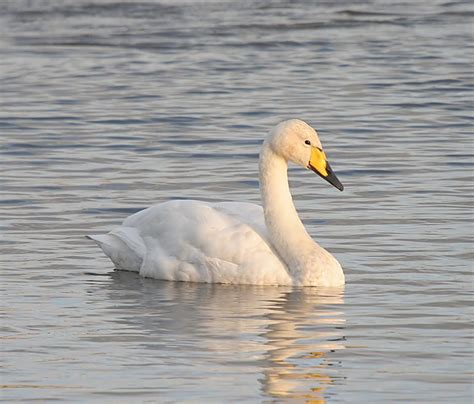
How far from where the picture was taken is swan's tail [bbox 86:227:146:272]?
11211 mm

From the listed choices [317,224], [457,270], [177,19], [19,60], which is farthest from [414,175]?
[177,19]

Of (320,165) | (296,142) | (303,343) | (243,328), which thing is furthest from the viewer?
(320,165)

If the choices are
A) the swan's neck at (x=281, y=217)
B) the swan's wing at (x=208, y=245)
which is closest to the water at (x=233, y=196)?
the swan's wing at (x=208, y=245)

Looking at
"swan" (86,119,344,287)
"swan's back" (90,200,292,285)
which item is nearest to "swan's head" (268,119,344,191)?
"swan" (86,119,344,287)

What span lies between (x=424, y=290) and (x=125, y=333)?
2.12m

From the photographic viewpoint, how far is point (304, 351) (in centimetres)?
877

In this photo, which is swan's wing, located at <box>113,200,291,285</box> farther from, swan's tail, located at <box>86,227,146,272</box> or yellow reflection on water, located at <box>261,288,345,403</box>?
yellow reflection on water, located at <box>261,288,345,403</box>

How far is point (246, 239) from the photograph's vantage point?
10883mm

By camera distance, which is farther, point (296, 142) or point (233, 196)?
point (233, 196)

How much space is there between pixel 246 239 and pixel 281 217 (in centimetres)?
28

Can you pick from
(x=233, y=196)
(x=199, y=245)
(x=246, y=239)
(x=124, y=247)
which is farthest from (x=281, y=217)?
(x=233, y=196)

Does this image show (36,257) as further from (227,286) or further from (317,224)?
(317,224)

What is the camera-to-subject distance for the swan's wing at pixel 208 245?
10.8m

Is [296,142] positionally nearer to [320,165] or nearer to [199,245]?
[320,165]
